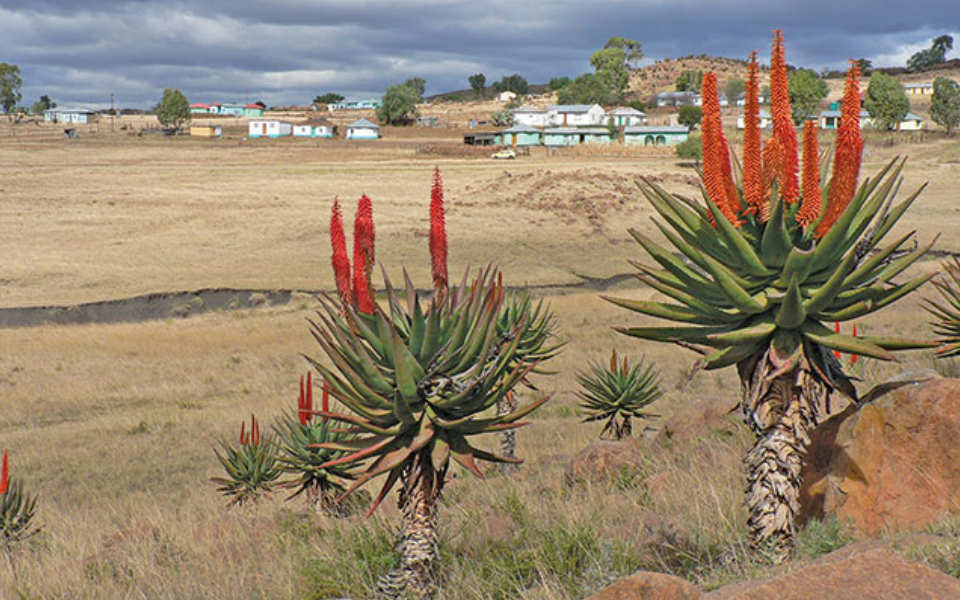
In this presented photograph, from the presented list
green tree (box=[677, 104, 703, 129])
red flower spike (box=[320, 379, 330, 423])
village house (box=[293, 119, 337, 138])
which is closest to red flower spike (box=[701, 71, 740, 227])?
red flower spike (box=[320, 379, 330, 423])

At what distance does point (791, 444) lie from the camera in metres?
4.92

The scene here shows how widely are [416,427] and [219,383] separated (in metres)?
18.5

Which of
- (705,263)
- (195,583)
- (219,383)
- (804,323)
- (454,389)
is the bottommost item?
(219,383)

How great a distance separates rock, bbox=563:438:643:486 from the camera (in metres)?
8.70

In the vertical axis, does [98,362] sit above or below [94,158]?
below

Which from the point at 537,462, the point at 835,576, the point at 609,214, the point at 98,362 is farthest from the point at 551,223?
the point at 835,576

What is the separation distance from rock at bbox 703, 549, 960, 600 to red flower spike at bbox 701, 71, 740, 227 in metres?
2.00

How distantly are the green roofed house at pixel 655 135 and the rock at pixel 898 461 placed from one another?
99.8 meters

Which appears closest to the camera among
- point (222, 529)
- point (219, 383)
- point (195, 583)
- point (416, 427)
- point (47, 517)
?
point (416, 427)

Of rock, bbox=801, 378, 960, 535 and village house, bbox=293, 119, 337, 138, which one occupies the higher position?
village house, bbox=293, 119, 337, 138

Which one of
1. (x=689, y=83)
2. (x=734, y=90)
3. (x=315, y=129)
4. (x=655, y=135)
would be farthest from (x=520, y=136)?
(x=689, y=83)

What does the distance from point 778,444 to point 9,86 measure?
623 ft

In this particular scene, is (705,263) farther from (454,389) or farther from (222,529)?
(222,529)

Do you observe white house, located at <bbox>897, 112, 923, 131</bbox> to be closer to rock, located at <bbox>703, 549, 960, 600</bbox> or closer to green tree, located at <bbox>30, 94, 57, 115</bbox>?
rock, located at <bbox>703, 549, 960, 600</bbox>
